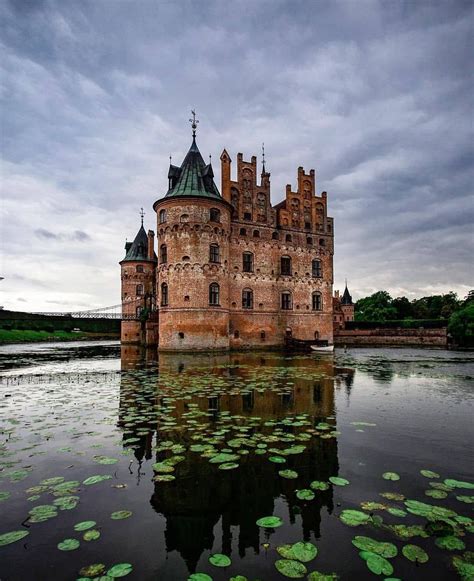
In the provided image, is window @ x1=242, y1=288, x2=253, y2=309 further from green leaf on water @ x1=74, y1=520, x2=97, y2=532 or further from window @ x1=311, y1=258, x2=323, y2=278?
green leaf on water @ x1=74, y1=520, x2=97, y2=532

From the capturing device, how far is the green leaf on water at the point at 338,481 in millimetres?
4711

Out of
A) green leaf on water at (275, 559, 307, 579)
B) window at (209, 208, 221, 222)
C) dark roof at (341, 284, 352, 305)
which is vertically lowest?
green leaf on water at (275, 559, 307, 579)

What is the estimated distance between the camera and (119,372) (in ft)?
53.3

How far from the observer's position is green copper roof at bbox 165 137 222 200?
29.5 m

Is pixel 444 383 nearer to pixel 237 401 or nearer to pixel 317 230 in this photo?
pixel 237 401

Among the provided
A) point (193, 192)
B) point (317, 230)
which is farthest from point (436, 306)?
point (193, 192)

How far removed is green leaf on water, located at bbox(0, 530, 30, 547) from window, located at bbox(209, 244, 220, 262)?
26374mm

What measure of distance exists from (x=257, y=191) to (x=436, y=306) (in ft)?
271

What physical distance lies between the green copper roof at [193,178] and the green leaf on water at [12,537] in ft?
89.2

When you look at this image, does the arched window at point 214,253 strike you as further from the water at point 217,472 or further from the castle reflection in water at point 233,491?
the castle reflection in water at point 233,491

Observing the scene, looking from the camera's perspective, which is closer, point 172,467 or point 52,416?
point 172,467

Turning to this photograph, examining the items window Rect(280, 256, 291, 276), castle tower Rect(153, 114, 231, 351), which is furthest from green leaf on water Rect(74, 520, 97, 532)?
window Rect(280, 256, 291, 276)

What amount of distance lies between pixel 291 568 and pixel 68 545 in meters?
1.99

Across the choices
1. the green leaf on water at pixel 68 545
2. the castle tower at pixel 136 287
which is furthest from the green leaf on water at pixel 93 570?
the castle tower at pixel 136 287
